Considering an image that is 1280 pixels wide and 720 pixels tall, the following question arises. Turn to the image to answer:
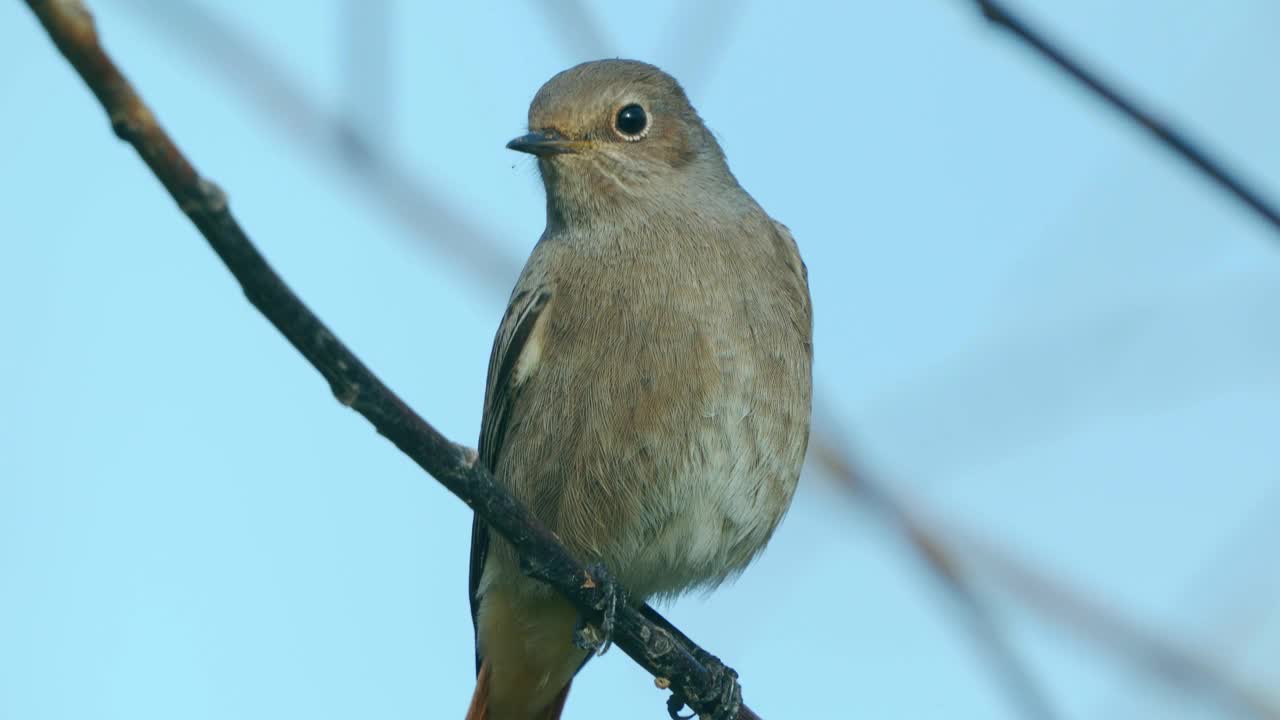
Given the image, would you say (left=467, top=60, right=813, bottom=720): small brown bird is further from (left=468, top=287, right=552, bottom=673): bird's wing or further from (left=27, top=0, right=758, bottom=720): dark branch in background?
(left=27, top=0, right=758, bottom=720): dark branch in background

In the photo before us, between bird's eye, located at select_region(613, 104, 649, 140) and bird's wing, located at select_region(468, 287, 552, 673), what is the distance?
39.4 inches

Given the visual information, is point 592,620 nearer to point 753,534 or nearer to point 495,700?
point 753,534

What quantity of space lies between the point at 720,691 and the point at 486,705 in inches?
64.6

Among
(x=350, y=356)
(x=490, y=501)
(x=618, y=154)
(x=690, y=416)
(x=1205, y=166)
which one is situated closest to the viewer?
(x=1205, y=166)

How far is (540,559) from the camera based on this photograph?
442cm

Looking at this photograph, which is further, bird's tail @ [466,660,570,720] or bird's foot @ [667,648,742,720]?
bird's tail @ [466,660,570,720]

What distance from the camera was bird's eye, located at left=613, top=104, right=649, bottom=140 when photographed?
680 centimetres

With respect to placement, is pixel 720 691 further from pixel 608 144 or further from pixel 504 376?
pixel 608 144

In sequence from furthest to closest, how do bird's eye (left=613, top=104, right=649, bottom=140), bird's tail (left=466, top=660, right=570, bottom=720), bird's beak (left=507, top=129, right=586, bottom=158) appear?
1. bird's tail (left=466, top=660, right=570, bottom=720)
2. bird's eye (left=613, top=104, right=649, bottom=140)
3. bird's beak (left=507, top=129, right=586, bottom=158)

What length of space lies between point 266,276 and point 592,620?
2.76 meters

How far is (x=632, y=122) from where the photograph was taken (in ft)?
22.4

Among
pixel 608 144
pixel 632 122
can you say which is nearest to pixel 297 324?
pixel 608 144

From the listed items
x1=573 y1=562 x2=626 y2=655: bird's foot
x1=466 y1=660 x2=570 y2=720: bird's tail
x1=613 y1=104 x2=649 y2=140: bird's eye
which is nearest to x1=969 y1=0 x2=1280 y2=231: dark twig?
x1=573 y1=562 x2=626 y2=655: bird's foot

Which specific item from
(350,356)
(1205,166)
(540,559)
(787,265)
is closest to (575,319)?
(787,265)
